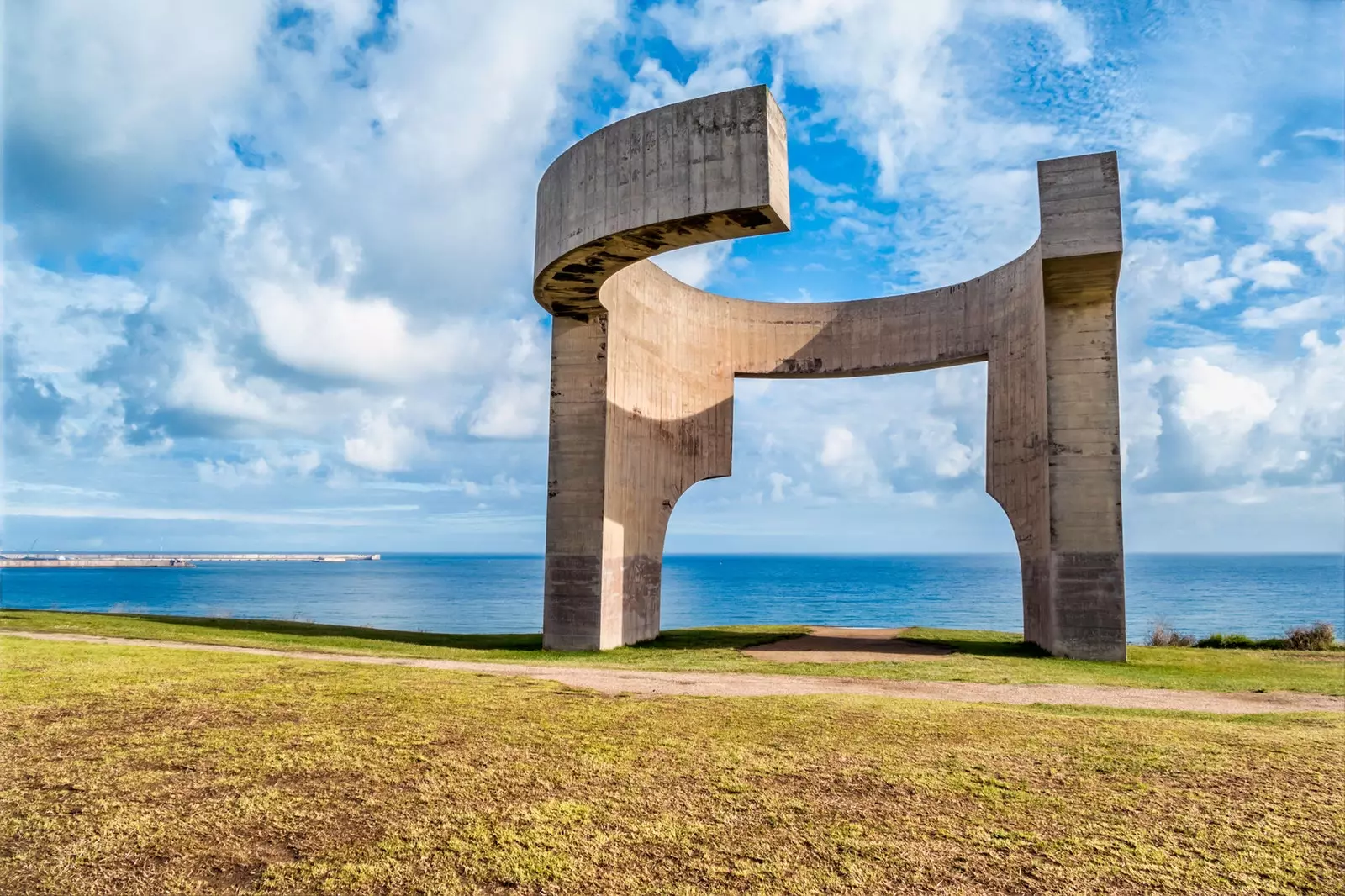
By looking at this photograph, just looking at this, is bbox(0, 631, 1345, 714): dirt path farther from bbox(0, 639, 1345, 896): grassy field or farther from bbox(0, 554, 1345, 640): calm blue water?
bbox(0, 554, 1345, 640): calm blue water

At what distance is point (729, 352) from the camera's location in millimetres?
20562

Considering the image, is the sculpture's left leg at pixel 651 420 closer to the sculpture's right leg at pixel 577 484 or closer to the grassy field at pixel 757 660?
the sculpture's right leg at pixel 577 484

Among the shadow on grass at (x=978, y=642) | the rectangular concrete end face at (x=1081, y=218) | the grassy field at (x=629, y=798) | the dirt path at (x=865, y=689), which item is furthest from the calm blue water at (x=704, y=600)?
the grassy field at (x=629, y=798)

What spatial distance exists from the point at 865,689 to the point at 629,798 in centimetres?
651

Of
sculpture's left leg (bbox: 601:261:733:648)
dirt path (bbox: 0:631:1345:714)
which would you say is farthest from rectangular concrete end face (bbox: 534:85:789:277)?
dirt path (bbox: 0:631:1345:714)

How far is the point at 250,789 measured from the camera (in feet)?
16.3

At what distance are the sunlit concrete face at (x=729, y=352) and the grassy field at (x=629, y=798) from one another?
7.09 meters

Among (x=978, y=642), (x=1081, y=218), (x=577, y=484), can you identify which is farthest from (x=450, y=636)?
(x=1081, y=218)

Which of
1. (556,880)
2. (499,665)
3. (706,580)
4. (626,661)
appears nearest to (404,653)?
(499,665)

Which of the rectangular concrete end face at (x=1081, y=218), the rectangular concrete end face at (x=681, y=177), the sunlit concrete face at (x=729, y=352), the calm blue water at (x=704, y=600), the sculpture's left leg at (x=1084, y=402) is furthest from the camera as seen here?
the calm blue water at (x=704, y=600)

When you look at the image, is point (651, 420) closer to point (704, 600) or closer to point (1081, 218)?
point (1081, 218)

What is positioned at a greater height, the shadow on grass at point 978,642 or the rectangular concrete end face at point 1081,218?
the rectangular concrete end face at point 1081,218

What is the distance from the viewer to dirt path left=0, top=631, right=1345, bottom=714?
32.4 ft

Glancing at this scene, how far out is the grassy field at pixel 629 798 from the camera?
3.97 m
